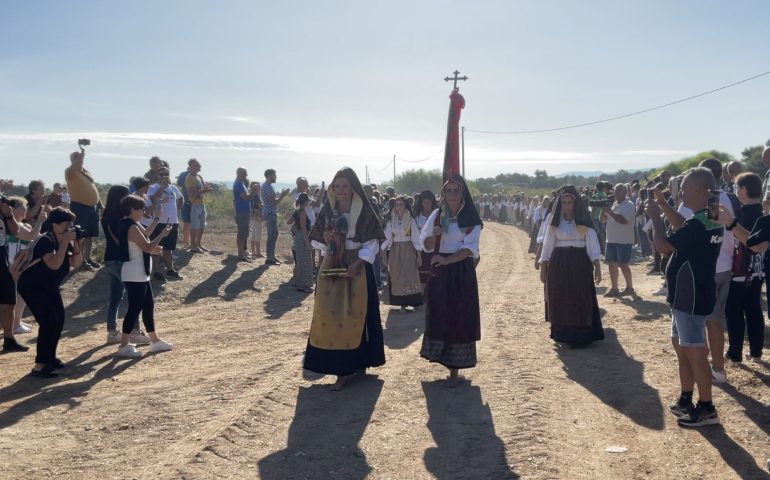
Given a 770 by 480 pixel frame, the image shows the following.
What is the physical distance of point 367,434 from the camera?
5531mm

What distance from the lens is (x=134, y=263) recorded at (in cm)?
797

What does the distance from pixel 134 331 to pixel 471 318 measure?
444 cm

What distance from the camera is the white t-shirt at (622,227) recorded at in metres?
11.7

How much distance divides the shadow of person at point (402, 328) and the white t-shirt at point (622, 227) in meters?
3.56

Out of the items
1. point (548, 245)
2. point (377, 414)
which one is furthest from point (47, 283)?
point (548, 245)

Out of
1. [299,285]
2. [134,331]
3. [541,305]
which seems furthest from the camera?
[299,285]

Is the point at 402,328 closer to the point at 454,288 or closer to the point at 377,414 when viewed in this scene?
the point at 454,288

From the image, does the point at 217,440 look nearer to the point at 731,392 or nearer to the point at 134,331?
the point at 134,331

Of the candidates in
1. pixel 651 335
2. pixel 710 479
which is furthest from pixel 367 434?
pixel 651 335

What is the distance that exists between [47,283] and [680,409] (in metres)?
6.22

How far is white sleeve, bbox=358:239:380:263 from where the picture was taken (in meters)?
6.76

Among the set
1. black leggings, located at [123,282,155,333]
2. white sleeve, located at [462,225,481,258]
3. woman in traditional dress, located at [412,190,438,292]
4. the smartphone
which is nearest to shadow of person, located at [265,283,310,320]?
woman in traditional dress, located at [412,190,438,292]

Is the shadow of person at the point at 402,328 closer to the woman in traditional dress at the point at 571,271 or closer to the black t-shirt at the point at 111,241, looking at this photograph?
the woman in traditional dress at the point at 571,271

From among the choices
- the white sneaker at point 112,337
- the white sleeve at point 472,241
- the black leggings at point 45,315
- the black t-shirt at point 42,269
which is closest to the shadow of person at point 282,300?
the white sneaker at point 112,337
